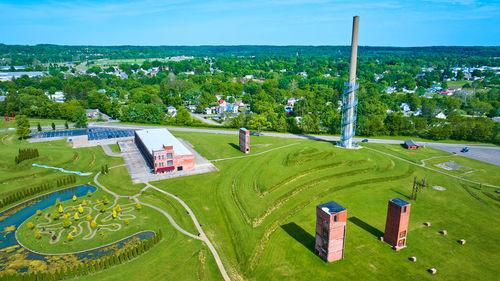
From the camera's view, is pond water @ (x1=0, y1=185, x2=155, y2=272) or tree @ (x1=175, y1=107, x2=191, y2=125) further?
tree @ (x1=175, y1=107, x2=191, y2=125)

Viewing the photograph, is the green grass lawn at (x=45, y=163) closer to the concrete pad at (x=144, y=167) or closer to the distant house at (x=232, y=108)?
the concrete pad at (x=144, y=167)

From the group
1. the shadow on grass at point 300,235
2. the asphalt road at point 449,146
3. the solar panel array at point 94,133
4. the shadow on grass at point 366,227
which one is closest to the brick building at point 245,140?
the asphalt road at point 449,146

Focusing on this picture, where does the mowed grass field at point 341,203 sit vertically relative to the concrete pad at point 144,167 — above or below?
below

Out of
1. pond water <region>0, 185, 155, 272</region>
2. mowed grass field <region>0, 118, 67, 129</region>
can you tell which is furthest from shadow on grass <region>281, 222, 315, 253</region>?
mowed grass field <region>0, 118, 67, 129</region>

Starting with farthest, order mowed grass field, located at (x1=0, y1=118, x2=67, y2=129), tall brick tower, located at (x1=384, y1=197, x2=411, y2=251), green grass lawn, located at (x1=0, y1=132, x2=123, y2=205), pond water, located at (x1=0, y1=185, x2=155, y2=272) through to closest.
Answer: mowed grass field, located at (x1=0, y1=118, x2=67, y2=129) < green grass lawn, located at (x1=0, y1=132, x2=123, y2=205) < pond water, located at (x1=0, y1=185, x2=155, y2=272) < tall brick tower, located at (x1=384, y1=197, x2=411, y2=251)

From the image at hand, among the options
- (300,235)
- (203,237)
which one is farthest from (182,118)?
(300,235)

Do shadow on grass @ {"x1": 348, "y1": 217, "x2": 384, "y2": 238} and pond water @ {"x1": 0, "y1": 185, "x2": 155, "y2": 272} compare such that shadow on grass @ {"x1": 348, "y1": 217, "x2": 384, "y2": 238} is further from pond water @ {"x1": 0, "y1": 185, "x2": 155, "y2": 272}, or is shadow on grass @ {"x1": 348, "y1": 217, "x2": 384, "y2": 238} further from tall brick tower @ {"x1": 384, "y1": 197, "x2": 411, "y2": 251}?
pond water @ {"x1": 0, "y1": 185, "x2": 155, "y2": 272}

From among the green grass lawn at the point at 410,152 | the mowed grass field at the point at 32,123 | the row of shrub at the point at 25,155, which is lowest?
the green grass lawn at the point at 410,152

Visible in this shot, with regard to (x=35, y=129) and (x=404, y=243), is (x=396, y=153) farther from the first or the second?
(x=35, y=129)

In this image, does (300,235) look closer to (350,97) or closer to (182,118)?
(350,97)
